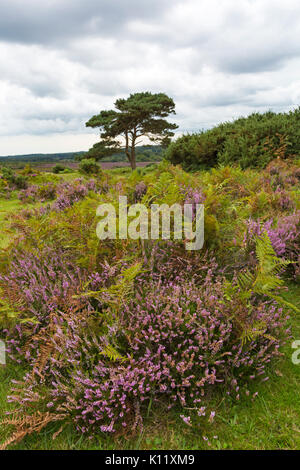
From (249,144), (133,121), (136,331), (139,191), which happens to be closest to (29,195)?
(139,191)

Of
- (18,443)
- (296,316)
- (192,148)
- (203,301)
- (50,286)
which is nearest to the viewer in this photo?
(18,443)

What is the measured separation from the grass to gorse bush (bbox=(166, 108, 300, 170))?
30.0ft

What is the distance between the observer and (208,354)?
7.13ft

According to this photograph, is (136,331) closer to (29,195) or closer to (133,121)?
(29,195)

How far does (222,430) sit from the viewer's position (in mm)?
1945

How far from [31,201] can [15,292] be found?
7.32 metres

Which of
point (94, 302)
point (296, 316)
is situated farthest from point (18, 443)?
point (296, 316)

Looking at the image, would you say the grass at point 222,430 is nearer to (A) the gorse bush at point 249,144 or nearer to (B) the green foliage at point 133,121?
(A) the gorse bush at point 249,144

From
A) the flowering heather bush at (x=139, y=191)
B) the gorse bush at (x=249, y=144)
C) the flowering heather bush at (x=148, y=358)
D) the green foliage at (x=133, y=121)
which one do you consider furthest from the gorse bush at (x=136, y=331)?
the green foliage at (x=133, y=121)

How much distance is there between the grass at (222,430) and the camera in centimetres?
187

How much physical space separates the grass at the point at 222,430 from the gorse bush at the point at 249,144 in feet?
30.0

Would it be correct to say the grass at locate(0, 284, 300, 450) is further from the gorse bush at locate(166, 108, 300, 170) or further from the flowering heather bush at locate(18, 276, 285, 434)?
the gorse bush at locate(166, 108, 300, 170)

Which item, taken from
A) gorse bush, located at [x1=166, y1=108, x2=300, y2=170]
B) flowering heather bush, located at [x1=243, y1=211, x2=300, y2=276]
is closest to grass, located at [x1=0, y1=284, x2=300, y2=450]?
flowering heather bush, located at [x1=243, y1=211, x2=300, y2=276]
